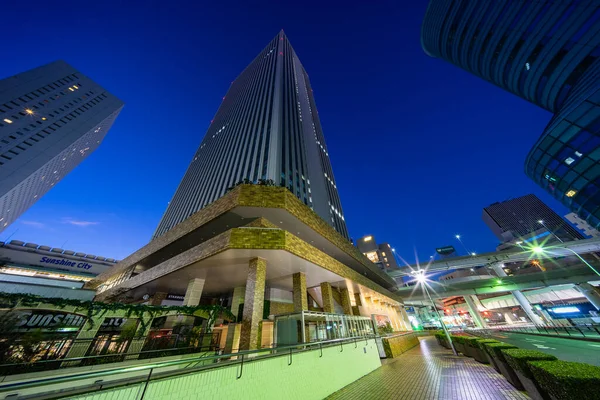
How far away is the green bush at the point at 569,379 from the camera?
3945mm

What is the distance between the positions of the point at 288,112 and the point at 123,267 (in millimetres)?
44068

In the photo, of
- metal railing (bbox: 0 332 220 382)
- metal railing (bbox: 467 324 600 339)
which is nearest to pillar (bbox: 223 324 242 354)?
metal railing (bbox: 0 332 220 382)

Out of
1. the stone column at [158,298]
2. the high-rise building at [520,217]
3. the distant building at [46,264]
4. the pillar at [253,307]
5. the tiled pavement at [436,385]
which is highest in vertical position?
the high-rise building at [520,217]

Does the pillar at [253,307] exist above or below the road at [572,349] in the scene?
above

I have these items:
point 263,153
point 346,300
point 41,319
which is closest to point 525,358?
point 346,300

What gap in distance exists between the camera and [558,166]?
94.1 feet

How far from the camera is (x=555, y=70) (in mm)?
28750

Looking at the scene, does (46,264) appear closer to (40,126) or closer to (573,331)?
(40,126)

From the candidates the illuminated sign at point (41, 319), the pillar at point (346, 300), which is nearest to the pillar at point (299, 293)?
the pillar at point (346, 300)

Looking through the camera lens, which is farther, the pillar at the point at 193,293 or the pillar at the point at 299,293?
the pillar at the point at 193,293

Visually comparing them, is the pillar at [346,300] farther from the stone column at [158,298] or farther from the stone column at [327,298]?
the stone column at [158,298]

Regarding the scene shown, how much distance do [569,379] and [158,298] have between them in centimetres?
2969

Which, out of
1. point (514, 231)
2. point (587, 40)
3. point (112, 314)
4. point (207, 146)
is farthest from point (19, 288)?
point (514, 231)

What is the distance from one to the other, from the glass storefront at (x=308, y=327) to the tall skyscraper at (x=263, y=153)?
22.1 metres
